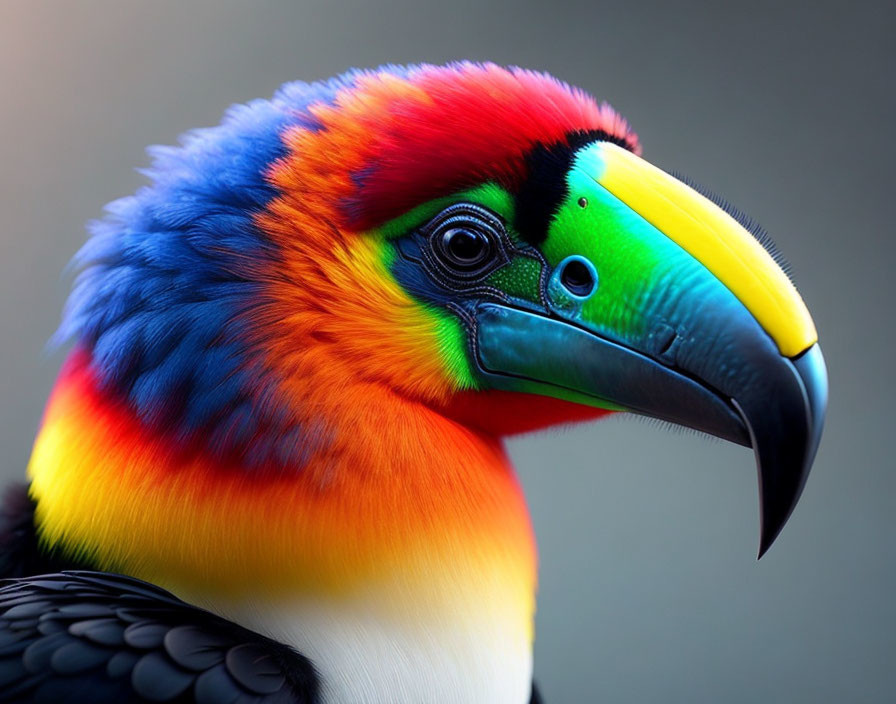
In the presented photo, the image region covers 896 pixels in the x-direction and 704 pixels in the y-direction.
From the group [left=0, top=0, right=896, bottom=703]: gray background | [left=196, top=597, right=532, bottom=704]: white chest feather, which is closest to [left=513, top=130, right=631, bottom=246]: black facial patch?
[left=196, top=597, right=532, bottom=704]: white chest feather

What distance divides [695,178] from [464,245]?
1115 mm

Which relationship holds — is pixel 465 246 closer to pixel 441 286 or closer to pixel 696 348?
pixel 441 286

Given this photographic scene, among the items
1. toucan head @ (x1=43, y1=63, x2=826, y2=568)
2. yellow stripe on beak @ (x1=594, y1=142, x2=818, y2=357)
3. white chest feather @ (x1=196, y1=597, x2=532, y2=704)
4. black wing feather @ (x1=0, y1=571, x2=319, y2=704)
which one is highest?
yellow stripe on beak @ (x1=594, y1=142, x2=818, y2=357)

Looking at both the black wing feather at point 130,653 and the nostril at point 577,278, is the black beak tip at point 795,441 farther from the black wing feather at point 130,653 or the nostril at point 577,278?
the black wing feather at point 130,653

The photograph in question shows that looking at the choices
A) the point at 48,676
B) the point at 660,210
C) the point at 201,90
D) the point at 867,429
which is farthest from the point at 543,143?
the point at 867,429

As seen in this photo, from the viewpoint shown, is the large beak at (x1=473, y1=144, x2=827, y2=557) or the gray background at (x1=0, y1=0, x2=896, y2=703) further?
the gray background at (x1=0, y1=0, x2=896, y2=703)

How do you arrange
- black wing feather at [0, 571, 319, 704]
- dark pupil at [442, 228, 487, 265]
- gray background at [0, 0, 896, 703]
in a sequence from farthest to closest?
gray background at [0, 0, 896, 703] < dark pupil at [442, 228, 487, 265] < black wing feather at [0, 571, 319, 704]

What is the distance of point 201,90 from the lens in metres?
1.53

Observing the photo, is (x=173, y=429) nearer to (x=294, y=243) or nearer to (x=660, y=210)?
(x=294, y=243)

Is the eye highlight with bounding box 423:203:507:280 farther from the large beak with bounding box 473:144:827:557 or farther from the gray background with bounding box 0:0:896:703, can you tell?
the gray background with bounding box 0:0:896:703

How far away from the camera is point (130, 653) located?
1.70 ft

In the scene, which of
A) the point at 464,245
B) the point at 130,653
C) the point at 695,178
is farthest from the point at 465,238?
the point at 695,178

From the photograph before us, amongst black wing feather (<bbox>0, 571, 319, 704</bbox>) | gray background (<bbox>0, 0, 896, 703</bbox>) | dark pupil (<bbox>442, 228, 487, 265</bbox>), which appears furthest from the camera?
gray background (<bbox>0, 0, 896, 703</bbox>)

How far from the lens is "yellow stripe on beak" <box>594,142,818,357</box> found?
54cm
